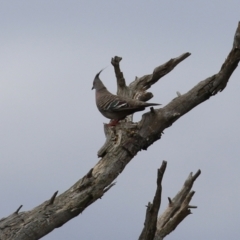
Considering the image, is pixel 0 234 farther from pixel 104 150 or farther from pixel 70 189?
pixel 104 150

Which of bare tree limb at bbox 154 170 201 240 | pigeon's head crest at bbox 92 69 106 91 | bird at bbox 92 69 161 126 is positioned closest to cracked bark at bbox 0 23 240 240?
bare tree limb at bbox 154 170 201 240

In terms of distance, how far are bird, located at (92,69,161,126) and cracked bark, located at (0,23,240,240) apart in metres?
0.33

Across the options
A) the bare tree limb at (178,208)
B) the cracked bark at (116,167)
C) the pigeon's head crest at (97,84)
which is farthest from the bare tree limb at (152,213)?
the pigeon's head crest at (97,84)

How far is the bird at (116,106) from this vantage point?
1407 centimetres

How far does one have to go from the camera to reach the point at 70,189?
12109 mm

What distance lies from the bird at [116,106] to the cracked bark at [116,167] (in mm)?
329

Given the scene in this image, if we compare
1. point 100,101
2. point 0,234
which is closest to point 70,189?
point 0,234

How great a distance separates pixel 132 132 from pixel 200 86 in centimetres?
148

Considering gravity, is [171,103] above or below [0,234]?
above

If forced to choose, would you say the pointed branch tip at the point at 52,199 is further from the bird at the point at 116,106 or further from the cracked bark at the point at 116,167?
the bird at the point at 116,106

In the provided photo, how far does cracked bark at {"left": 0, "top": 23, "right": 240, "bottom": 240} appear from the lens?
11.8 metres

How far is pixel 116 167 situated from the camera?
1255 cm

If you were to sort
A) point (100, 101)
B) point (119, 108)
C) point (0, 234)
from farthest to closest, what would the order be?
point (100, 101) → point (119, 108) → point (0, 234)

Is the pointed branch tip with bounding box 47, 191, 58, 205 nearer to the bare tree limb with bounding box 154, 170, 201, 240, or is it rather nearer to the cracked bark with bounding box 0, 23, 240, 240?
the cracked bark with bounding box 0, 23, 240, 240
